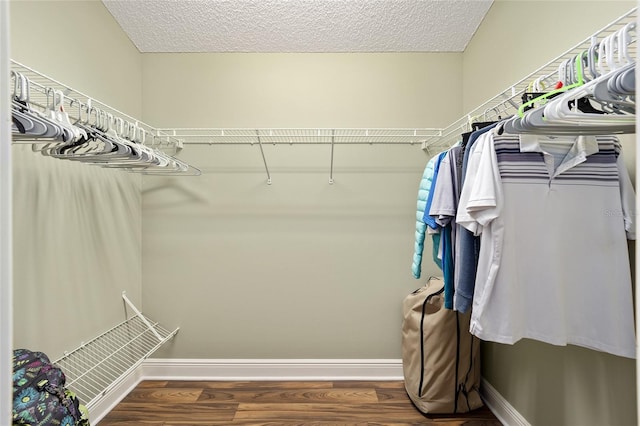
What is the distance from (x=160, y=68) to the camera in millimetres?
2131

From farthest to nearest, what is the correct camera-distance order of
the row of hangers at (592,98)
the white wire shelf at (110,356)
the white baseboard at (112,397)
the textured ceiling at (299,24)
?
the textured ceiling at (299,24), the white baseboard at (112,397), the white wire shelf at (110,356), the row of hangers at (592,98)

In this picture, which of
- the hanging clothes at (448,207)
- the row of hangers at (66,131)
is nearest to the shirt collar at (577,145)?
the hanging clothes at (448,207)

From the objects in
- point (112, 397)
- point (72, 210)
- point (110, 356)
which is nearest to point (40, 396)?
point (110, 356)

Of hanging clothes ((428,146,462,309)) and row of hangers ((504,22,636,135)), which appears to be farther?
hanging clothes ((428,146,462,309))

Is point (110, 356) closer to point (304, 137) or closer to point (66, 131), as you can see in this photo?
point (66, 131)

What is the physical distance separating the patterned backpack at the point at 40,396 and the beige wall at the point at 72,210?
0.42 m

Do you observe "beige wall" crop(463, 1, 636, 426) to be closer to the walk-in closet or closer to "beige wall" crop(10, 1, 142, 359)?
the walk-in closet

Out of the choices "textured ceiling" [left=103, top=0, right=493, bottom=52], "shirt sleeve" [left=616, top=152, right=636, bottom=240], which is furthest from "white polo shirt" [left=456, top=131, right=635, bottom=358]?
"textured ceiling" [left=103, top=0, right=493, bottom=52]

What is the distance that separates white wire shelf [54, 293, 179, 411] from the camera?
1.53 meters

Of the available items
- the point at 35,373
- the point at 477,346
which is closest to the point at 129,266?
the point at 35,373

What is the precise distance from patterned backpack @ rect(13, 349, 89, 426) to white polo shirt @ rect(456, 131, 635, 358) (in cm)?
134

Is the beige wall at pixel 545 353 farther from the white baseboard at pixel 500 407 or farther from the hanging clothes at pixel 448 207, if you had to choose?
the hanging clothes at pixel 448 207

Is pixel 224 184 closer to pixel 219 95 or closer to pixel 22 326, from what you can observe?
pixel 219 95

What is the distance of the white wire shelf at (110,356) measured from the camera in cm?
153
